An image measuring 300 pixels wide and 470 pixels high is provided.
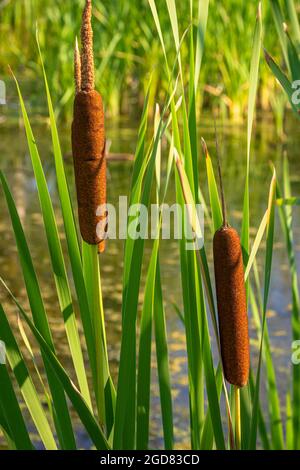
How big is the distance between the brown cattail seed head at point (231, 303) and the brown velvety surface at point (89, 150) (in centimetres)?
11

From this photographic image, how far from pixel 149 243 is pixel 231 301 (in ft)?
7.72

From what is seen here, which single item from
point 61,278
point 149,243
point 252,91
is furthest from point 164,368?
point 149,243

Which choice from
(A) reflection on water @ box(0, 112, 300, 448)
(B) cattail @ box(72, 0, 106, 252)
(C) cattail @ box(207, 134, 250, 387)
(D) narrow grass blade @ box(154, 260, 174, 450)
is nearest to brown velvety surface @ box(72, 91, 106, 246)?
(B) cattail @ box(72, 0, 106, 252)

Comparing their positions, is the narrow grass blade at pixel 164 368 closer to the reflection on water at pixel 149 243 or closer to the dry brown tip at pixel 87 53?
the dry brown tip at pixel 87 53

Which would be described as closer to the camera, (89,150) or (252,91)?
(89,150)

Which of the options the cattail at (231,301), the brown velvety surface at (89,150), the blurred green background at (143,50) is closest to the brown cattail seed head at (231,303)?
the cattail at (231,301)

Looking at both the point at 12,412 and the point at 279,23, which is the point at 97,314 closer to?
the point at 12,412

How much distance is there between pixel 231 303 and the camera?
0.85m

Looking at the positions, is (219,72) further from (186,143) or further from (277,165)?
(186,143)

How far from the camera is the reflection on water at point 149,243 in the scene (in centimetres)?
227

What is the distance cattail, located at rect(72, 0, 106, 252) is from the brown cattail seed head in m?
0.11
